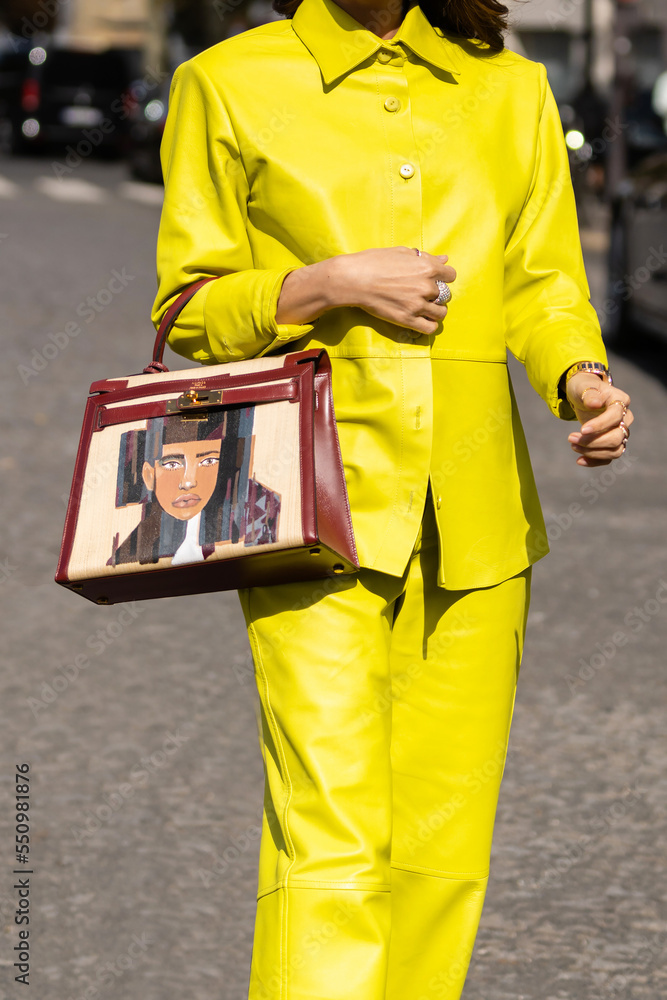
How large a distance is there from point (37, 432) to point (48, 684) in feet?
11.3

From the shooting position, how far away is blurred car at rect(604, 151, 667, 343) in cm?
946

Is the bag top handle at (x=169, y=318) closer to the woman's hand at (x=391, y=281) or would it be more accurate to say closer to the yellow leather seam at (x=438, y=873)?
the woman's hand at (x=391, y=281)

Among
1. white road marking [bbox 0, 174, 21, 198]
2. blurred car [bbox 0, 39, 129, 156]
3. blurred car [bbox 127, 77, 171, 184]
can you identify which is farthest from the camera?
blurred car [bbox 0, 39, 129, 156]

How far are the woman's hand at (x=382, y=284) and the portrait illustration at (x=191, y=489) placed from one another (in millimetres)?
197

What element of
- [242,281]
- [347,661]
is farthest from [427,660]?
[242,281]

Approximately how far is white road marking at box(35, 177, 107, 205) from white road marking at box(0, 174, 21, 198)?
322 millimetres

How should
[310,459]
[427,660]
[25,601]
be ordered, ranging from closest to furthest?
1. [310,459]
2. [427,660]
3. [25,601]

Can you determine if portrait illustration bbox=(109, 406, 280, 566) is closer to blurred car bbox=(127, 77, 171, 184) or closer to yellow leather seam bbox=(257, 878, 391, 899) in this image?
yellow leather seam bbox=(257, 878, 391, 899)

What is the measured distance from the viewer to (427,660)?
2.27 meters

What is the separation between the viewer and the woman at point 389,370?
2.11 m

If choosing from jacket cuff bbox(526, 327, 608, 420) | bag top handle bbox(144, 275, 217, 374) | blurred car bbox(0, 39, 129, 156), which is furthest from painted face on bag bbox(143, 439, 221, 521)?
blurred car bbox(0, 39, 129, 156)

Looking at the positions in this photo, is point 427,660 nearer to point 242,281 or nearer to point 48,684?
point 242,281

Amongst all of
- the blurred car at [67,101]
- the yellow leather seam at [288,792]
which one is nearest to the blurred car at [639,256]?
the yellow leather seam at [288,792]

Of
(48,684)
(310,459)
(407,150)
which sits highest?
(407,150)
